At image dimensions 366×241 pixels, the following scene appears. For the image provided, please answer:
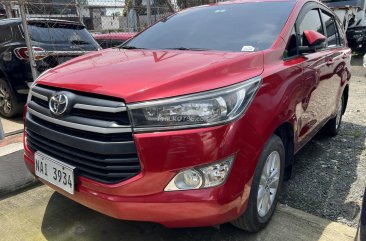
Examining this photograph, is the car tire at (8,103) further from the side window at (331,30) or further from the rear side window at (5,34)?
the side window at (331,30)

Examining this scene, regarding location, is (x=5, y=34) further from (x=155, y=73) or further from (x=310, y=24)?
(x=310, y=24)

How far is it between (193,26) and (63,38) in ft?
8.75

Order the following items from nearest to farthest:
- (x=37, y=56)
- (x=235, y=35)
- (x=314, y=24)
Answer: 1. (x=235, y=35)
2. (x=314, y=24)
3. (x=37, y=56)

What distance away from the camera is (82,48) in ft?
17.4

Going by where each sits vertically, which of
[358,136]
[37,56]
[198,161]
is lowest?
[358,136]

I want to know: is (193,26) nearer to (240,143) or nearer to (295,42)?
(295,42)

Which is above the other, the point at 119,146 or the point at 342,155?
the point at 119,146

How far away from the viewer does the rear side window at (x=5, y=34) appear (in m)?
5.02

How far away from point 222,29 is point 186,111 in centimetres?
131

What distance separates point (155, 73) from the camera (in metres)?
2.15

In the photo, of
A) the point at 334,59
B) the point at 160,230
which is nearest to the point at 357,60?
the point at 334,59

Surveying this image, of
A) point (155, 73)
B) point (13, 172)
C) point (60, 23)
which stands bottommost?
point (13, 172)

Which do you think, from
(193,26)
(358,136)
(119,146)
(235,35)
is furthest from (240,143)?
(358,136)

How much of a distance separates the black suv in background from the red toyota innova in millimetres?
2364
